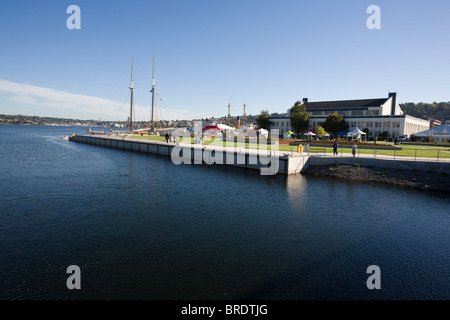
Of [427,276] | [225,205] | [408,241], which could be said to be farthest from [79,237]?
[408,241]

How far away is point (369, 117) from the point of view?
7994 centimetres

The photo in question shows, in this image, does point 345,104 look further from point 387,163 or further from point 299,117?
point 387,163

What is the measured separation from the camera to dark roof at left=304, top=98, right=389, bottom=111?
294 feet

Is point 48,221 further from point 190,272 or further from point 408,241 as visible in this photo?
point 408,241

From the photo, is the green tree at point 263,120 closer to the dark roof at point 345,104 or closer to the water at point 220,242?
the dark roof at point 345,104

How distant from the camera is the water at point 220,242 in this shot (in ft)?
33.9

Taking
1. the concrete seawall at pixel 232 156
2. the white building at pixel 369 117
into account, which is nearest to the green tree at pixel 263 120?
the white building at pixel 369 117

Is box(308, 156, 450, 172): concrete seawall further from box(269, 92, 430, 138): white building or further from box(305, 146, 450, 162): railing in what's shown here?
box(269, 92, 430, 138): white building

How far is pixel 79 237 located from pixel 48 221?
12.4 feet

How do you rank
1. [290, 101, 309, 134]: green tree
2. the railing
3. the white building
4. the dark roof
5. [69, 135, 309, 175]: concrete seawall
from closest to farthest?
the railing → [69, 135, 309, 175]: concrete seawall → the white building → [290, 101, 309, 134]: green tree → the dark roof

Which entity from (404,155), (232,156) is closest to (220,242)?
(232,156)

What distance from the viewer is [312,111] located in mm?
97875

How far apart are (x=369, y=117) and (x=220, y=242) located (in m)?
79.5

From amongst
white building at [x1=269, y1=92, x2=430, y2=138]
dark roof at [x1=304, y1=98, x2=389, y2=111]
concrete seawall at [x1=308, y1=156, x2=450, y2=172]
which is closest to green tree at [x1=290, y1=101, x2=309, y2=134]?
white building at [x1=269, y1=92, x2=430, y2=138]
